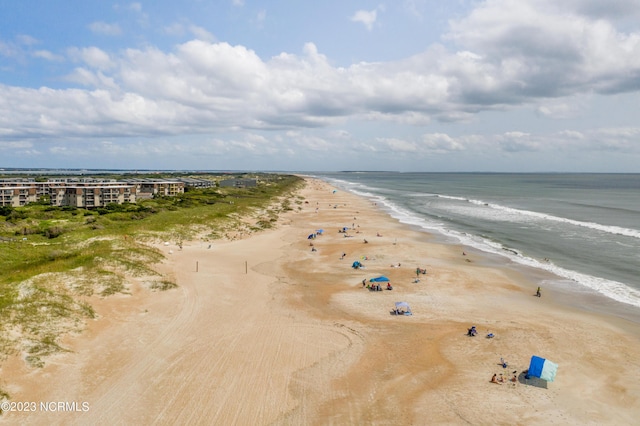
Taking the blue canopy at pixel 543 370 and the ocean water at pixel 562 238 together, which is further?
the ocean water at pixel 562 238

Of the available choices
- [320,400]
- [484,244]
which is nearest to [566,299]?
[484,244]

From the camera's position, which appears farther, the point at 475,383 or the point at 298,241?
the point at 298,241

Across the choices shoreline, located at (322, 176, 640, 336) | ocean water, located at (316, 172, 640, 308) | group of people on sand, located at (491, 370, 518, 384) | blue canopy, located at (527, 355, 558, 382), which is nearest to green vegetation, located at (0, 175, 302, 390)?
group of people on sand, located at (491, 370, 518, 384)

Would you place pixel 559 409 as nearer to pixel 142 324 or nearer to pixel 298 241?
pixel 142 324

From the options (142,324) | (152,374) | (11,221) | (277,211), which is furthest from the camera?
(277,211)

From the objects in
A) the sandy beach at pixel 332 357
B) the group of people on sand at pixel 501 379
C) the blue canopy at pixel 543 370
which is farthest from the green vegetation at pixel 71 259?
the blue canopy at pixel 543 370

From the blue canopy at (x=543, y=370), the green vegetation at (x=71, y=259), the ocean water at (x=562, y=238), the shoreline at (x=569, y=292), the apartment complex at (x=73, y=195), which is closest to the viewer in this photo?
the blue canopy at (x=543, y=370)

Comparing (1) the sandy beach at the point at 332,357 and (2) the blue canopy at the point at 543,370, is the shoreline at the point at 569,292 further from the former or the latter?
(2) the blue canopy at the point at 543,370

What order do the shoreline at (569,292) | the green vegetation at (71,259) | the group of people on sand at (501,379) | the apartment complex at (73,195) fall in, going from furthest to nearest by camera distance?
the apartment complex at (73,195) → the shoreline at (569,292) → the green vegetation at (71,259) → the group of people on sand at (501,379)

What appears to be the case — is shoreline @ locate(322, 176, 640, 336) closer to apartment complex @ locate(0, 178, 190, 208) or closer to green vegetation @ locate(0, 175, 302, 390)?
green vegetation @ locate(0, 175, 302, 390)
